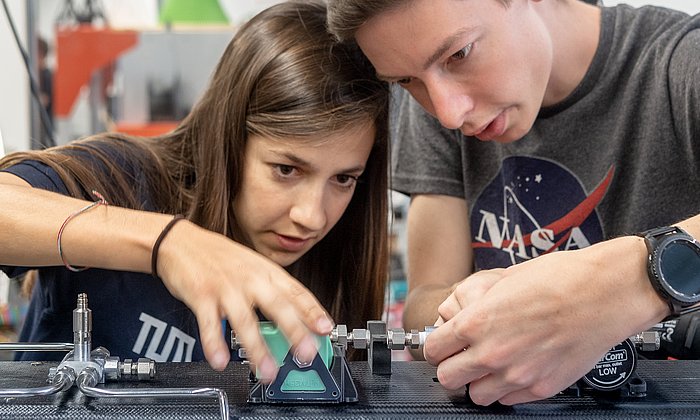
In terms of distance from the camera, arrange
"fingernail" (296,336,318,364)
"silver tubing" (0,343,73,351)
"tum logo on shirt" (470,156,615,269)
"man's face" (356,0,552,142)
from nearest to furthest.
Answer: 1. "fingernail" (296,336,318,364)
2. "silver tubing" (0,343,73,351)
3. "man's face" (356,0,552,142)
4. "tum logo on shirt" (470,156,615,269)

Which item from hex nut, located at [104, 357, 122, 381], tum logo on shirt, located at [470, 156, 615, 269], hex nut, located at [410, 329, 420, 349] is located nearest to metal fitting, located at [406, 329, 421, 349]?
hex nut, located at [410, 329, 420, 349]

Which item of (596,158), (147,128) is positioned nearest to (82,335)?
(596,158)

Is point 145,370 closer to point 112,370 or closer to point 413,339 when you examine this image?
point 112,370

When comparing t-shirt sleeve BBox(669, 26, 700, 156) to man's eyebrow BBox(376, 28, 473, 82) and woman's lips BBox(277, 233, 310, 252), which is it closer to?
man's eyebrow BBox(376, 28, 473, 82)

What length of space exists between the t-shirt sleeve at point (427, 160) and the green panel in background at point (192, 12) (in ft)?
5.13

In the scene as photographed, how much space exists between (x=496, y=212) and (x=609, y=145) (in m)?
0.19

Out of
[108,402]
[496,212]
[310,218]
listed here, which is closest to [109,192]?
[310,218]

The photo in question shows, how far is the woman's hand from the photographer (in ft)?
1.99

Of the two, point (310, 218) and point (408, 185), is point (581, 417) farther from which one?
point (408, 185)

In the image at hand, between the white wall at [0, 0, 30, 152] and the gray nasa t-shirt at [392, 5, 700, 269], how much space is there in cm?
184

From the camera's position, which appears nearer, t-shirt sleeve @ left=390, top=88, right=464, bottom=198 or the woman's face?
the woman's face

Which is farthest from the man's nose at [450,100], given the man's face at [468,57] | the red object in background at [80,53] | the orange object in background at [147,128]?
the red object in background at [80,53]

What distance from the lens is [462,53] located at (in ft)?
2.85

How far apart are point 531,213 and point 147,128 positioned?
1693mm
